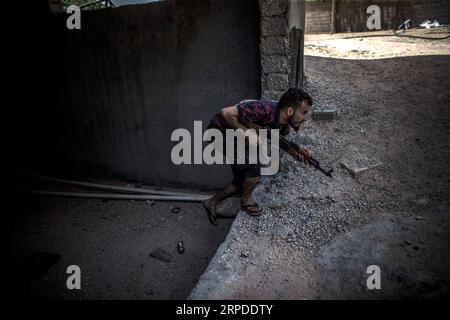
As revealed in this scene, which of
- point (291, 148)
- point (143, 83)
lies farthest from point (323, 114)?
point (143, 83)

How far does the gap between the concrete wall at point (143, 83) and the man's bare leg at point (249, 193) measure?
155 cm

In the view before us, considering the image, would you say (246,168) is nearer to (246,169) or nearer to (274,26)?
(246,169)

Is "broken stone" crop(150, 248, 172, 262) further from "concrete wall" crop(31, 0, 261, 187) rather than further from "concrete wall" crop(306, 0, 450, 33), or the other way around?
"concrete wall" crop(306, 0, 450, 33)

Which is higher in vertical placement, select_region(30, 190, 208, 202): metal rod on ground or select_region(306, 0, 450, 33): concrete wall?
select_region(306, 0, 450, 33): concrete wall

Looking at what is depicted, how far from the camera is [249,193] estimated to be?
3.39m

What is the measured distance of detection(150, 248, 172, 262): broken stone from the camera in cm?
386

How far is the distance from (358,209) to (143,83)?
3.69m

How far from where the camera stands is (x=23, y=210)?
5203 mm

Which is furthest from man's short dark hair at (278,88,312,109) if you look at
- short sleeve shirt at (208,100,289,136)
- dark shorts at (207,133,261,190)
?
dark shorts at (207,133,261,190)

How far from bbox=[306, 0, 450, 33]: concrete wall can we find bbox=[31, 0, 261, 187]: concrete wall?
11082 millimetres

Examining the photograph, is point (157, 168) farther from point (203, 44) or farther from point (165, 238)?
point (203, 44)

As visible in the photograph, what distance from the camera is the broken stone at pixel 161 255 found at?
12.7ft

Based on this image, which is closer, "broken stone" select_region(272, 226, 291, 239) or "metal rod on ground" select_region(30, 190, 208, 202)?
"broken stone" select_region(272, 226, 291, 239)

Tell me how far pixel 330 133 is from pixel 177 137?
7.91 ft
